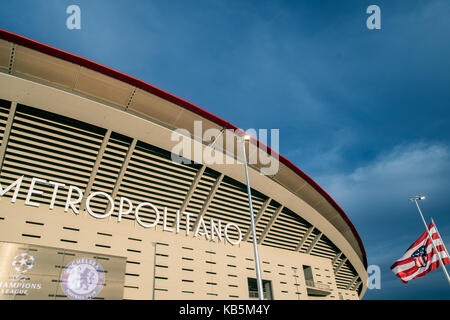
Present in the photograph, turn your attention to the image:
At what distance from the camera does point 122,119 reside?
18.9 metres

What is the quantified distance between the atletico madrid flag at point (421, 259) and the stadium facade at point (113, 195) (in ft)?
32.8

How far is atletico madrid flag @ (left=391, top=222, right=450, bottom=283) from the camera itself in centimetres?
2090

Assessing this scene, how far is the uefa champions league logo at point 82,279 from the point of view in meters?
16.2

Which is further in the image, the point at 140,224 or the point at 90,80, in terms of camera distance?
the point at 140,224

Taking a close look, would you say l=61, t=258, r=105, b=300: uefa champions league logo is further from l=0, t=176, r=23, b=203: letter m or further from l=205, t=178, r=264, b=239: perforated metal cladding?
l=205, t=178, r=264, b=239: perforated metal cladding

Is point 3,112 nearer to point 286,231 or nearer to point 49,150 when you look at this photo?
point 49,150

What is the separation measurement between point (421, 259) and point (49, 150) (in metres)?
28.8

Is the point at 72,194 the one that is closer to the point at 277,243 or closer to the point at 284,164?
the point at 284,164

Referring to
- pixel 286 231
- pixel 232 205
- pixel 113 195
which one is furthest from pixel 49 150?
pixel 286 231

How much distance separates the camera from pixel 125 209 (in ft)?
69.6
